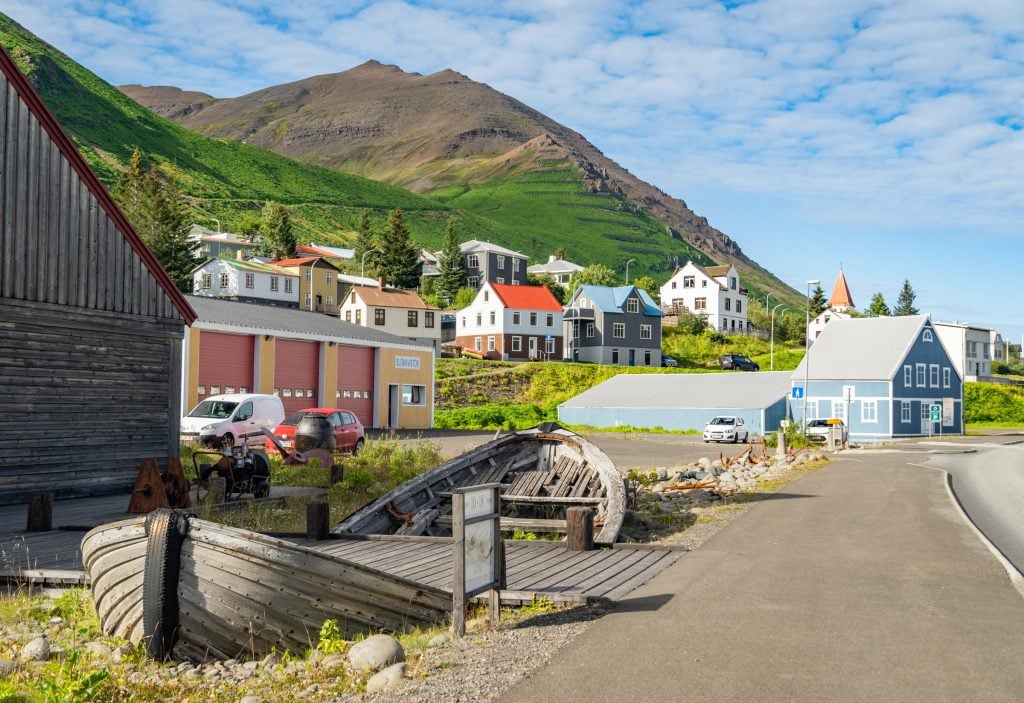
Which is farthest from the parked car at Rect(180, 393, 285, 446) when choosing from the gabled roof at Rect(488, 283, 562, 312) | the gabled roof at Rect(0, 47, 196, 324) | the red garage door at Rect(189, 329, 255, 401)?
the gabled roof at Rect(488, 283, 562, 312)

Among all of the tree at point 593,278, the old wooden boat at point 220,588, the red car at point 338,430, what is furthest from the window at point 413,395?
the tree at point 593,278

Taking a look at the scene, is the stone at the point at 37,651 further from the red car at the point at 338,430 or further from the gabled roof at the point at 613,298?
the gabled roof at the point at 613,298

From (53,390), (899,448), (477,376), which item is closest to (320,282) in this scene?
(477,376)

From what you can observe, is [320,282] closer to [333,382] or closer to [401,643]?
[333,382]

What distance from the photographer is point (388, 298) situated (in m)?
83.1

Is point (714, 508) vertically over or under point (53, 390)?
under

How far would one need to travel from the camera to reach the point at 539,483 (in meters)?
17.0

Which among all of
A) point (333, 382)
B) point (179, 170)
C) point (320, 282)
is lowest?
point (333, 382)

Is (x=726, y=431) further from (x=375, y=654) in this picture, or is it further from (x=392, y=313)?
(x=375, y=654)

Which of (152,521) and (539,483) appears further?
(539,483)

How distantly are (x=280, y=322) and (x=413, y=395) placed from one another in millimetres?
9917

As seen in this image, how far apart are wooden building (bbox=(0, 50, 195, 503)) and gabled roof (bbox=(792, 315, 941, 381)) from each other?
145ft

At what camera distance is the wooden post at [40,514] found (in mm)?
14102

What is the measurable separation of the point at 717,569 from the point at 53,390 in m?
13.8
